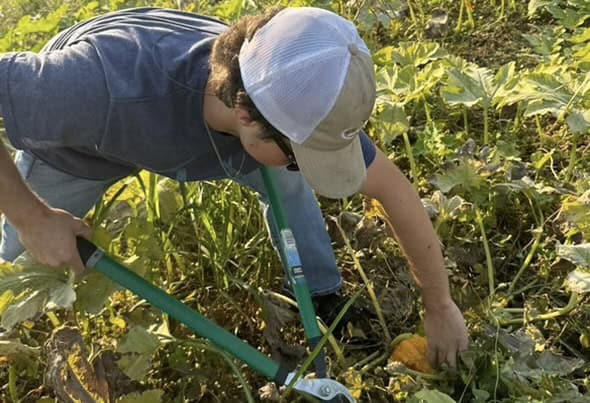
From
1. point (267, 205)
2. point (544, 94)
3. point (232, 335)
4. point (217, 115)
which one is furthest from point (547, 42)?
point (232, 335)

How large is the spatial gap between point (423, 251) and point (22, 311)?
Result: 77 centimetres

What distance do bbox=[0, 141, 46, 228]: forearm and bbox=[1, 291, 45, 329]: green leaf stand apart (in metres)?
0.14

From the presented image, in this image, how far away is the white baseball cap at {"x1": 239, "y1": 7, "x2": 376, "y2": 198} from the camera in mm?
1182

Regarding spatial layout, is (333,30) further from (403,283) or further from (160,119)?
(403,283)

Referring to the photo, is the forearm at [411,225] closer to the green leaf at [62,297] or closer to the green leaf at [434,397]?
the green leaf at [434,397]

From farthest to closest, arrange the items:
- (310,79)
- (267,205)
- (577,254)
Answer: (267,205) < (577,254) < (310,79)

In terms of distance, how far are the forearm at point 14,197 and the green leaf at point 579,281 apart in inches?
42.0

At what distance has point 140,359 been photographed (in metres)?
1.54

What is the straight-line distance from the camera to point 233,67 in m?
1.27

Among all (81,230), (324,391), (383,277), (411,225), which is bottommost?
(383,277)

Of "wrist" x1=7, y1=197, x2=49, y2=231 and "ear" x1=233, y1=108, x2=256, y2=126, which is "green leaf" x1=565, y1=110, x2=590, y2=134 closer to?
"ear" x1=233, y1=108, x2=256, y2=126

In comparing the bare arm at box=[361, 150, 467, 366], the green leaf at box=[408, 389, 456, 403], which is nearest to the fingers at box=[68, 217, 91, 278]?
the bare arm at box=[361, 150, 467, 366]

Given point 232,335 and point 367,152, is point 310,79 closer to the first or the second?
point 367,152

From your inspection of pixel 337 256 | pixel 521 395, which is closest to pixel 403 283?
pixel 337 256
